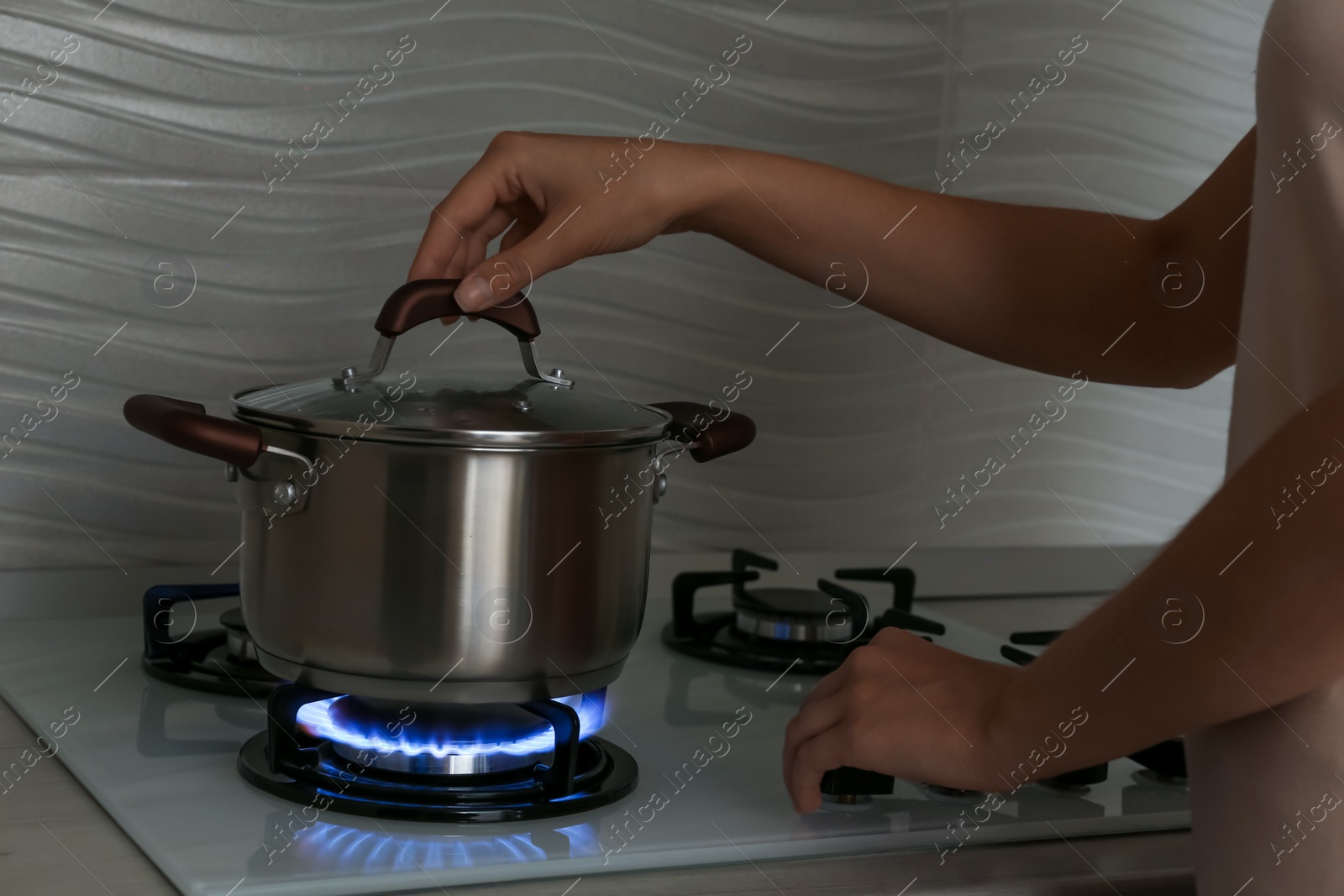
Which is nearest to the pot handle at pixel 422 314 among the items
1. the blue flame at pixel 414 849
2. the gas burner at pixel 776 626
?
the blue flame at pixel 414 849

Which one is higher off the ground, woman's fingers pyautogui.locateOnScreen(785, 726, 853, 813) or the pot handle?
→ the pot handle

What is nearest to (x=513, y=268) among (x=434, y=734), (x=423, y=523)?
(x=423, y=523)

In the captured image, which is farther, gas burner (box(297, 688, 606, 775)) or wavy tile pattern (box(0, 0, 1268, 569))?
wavy tile pattern (box(0, 0, 1268, 569))

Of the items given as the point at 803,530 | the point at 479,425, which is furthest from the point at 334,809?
the point at 803,530

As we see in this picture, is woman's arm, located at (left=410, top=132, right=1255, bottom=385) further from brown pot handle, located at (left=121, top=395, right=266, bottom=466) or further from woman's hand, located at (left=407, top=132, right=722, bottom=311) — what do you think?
brown pot handle, located at (left=121, top=395, right=266, bottom=466)

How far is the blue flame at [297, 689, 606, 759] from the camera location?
66 cm

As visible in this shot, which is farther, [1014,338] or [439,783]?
[1014,338]

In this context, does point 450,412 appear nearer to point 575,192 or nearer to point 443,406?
point 443,406

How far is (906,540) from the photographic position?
1340 mm

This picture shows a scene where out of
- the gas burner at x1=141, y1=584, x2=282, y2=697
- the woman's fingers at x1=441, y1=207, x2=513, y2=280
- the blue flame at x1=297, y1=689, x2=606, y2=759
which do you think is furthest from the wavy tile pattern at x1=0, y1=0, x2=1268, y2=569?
the blue flame at x1=297, y1=689, x2=606, y2=759

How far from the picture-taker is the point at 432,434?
0.60 m

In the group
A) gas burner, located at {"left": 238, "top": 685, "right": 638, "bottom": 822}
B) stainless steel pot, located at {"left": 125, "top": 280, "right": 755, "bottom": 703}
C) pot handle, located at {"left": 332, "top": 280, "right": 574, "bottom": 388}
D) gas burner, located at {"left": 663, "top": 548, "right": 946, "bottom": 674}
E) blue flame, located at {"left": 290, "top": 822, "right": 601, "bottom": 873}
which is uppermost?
gas burner, located at {"left": 663, "top": 548, "right": 946, "bottom": 674}

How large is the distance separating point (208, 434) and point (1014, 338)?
520mm

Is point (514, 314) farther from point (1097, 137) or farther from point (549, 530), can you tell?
point (1097, 137)
